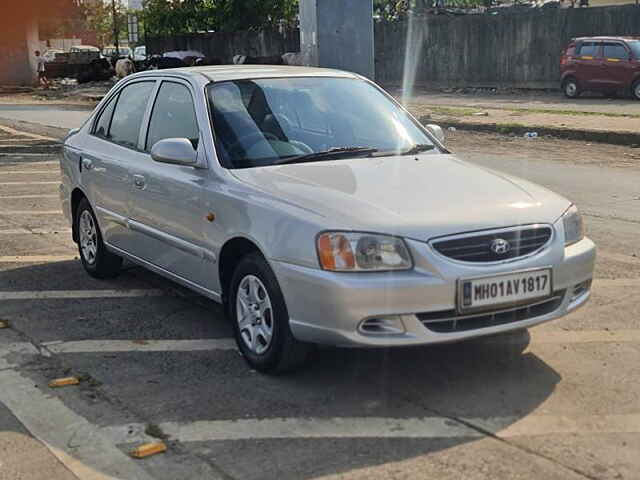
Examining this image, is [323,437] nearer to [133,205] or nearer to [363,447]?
[363,447]

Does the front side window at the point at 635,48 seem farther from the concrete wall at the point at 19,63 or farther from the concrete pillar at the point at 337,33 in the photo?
the concrete wall at the point at 19,63

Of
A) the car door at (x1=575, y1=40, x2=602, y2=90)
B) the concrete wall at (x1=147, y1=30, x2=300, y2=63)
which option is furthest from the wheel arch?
the concrete wall at (x1=147, y1=30, x2=300, y2=63)

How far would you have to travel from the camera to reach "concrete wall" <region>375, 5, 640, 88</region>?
104 ft

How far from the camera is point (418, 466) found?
4.04 meters

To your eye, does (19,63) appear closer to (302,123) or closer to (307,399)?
(302,123)

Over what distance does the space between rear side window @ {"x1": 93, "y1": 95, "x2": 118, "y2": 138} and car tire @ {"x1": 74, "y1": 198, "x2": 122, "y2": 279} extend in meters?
0.54

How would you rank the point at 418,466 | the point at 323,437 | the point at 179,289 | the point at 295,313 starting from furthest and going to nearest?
the point at 179,289, the point at 295,313, the point at 323,437, the point at 418,466

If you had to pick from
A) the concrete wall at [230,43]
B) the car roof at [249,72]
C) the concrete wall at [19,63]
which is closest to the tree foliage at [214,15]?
the concrete wall at [230,43]

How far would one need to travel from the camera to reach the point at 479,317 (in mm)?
4734

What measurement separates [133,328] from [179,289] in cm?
103

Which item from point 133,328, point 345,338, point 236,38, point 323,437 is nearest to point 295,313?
point 345,338

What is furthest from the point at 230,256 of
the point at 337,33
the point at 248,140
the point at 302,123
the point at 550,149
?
the point at 337,33

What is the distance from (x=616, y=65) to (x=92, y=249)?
2222cm

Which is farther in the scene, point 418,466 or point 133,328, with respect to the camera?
point 133,328
